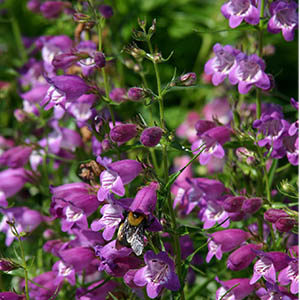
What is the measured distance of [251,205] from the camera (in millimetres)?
1825

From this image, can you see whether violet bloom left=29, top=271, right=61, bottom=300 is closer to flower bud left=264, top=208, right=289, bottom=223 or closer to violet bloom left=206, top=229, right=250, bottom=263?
violet bloom left=206, top=229, right=250, bottom=263

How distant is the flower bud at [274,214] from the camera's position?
5.93ft

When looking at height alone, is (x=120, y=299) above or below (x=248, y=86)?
below

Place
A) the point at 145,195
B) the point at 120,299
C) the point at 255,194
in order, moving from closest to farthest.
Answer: the point at 145,195 < the point at 120,299 < the point at 255,194

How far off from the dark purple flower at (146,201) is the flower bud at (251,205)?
1.09ft

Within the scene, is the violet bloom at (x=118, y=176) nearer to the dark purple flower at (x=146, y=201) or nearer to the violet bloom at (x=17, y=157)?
the dark purple flower at (x=146, y=201)

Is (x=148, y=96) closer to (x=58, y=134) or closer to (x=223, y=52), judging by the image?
(x=223, y=52)

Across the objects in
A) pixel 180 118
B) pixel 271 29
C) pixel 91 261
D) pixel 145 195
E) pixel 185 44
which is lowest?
pixel 180 118

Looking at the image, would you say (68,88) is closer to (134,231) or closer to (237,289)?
(134,231)

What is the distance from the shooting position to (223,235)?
1962mm

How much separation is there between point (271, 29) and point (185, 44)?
2.17m

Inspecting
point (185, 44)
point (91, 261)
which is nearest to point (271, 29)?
point (91, 261)

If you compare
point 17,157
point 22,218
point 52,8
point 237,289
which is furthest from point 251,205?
point 52,8

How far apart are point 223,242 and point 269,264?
0.67 ft
